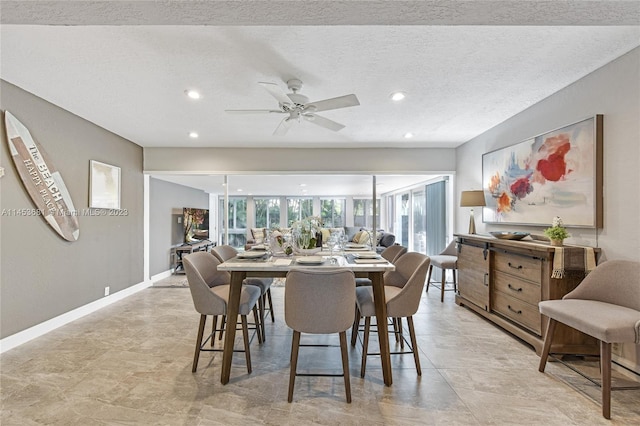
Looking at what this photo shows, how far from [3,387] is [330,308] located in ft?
8.07

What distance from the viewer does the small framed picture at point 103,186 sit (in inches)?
150

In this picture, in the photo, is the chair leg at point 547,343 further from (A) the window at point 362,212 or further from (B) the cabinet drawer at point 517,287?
(A) the window at point 362,212

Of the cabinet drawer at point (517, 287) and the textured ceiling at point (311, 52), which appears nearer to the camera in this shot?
the textured ceiling at point (311, 52)

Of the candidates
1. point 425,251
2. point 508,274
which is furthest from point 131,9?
point 425,251

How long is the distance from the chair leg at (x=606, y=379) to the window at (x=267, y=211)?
8.75 m

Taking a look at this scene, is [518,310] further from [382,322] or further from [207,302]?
[207,302]

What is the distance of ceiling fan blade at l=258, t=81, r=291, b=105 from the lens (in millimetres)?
2125

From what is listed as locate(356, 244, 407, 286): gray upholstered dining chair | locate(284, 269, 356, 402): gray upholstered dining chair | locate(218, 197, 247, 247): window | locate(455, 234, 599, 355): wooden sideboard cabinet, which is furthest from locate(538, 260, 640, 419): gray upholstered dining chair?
locate(218, 197, 247, 247): window

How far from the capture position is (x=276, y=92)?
7.48ft

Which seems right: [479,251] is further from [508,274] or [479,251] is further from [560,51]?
[560,51]

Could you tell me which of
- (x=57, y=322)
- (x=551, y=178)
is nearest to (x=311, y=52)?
(x=551, y=178)

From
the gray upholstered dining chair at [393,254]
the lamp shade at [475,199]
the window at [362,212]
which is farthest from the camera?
the window at [362,212]

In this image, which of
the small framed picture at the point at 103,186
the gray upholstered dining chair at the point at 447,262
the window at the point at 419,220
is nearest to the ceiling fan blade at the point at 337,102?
the gray upholstered dining chair at the point at 447,262

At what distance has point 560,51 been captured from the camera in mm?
2188
